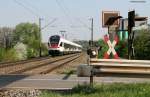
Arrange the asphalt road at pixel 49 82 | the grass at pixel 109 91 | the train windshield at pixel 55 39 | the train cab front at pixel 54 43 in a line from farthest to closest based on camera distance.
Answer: the train windshield at pixel 55 39 < the train cab front at pixel 54 43 < the asphalt road at pixel 49 82 < the grass at pixel 109 91

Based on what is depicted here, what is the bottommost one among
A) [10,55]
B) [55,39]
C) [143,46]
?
[10,55]

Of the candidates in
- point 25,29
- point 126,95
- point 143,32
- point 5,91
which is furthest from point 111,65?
point 25,29

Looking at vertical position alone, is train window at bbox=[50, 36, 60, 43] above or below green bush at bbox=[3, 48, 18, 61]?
above

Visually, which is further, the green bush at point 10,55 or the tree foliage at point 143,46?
the green bush at point 10,55

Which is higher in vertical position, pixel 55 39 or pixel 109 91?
pixel 55 39

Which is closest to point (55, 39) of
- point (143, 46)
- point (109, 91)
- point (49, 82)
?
point (143, 46)

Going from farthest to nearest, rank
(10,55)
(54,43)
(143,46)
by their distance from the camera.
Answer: (54,43), (10,55), (143,46)

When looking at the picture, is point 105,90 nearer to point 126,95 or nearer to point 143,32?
point 126,95

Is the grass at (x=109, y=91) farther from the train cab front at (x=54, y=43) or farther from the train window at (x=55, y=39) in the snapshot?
the train window at (x=55, y=39)

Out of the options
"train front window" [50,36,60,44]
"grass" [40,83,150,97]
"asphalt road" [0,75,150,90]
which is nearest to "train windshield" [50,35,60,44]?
"train front window" [50,36,60,44]

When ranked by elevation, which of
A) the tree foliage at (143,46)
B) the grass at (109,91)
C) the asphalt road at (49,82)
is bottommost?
the asphalt road at (49,82)

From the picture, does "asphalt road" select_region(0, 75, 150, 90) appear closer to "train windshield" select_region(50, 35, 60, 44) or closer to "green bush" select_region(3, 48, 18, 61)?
"green bush" select_region(3, 48, 18, 61)

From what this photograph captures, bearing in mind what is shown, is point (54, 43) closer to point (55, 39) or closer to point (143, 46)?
point (55, 39)

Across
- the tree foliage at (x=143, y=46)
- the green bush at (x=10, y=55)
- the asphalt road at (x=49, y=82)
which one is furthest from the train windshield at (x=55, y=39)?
the asphalt road at (x=49, y=82)
